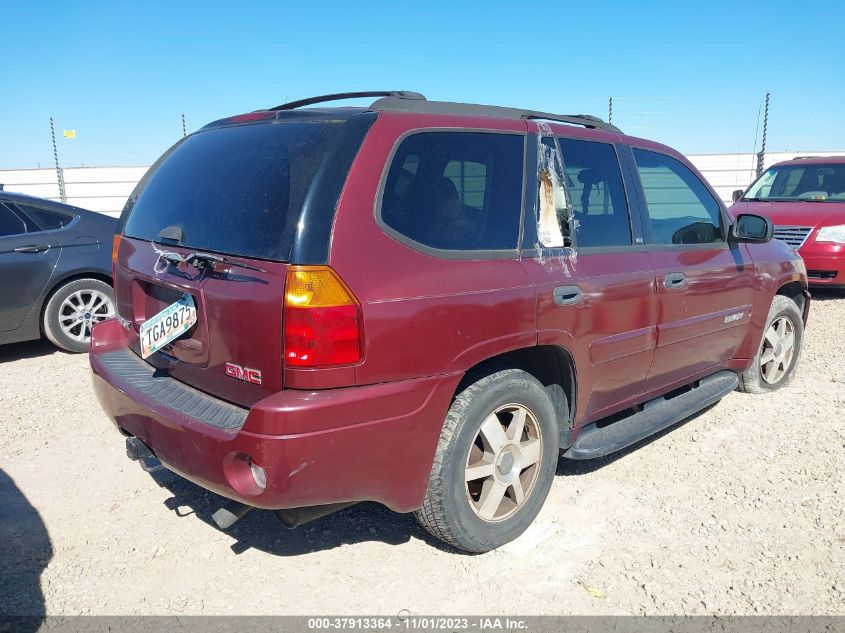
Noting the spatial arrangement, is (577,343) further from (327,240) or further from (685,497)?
(327,240)

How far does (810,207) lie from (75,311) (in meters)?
8.63

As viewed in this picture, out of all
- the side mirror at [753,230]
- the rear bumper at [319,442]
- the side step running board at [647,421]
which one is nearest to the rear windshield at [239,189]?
the rear bumper at [319,442]

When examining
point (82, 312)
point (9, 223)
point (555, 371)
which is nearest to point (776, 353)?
point (555, 371)

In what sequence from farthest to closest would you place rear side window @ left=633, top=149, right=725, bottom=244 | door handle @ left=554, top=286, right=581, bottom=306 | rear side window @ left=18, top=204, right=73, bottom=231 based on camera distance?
rear side window @ left=18, top=204, right=73, bottom=231 < rear side window @ left=633, top=149, right=725, bottom=244 < door handle @ left=554, top=286, right=581, bottom=306

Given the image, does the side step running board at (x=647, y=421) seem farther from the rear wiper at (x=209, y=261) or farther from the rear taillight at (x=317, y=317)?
the rear wiper at (x=209, y=261)

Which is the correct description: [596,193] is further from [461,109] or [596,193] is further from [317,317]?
[317,317]

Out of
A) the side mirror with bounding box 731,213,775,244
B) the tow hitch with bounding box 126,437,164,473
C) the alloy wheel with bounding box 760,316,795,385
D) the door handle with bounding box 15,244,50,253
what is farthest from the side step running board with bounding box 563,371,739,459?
the door handle with bounding box 15,244,50,253

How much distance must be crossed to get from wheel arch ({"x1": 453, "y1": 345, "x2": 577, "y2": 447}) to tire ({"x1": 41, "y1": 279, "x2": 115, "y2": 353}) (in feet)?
14.5

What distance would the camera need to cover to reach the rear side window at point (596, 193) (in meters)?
3.09

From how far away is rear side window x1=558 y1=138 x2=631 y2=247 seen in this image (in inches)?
121

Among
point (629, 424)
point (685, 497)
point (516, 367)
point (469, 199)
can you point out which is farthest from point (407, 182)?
point (685, 497)

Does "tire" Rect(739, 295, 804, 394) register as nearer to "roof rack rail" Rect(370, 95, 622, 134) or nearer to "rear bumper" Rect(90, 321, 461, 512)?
"roof rack rail" Rect(370, 95, 622, 134)

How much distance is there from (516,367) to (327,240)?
1.15 metres

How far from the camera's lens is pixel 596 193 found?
3.25m
